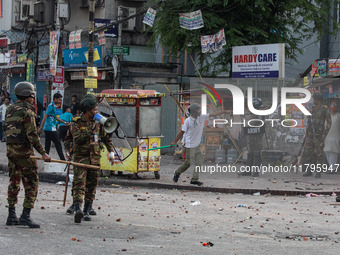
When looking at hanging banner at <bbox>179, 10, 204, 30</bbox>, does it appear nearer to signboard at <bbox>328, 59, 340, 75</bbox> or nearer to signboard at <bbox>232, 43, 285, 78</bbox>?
signboard at <bbox>232, 43, 285, 78</bbox>

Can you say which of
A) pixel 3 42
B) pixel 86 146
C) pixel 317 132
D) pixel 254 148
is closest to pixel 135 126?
pixel 254 148

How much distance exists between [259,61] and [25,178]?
1181 centimetres

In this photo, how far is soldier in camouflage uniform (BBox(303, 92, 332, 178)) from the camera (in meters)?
16.5

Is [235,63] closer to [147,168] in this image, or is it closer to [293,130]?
[293,130]

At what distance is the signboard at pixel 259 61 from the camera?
18.6m

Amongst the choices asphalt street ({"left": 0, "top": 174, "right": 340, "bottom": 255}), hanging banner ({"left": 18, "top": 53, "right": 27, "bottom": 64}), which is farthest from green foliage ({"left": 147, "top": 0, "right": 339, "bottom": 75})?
hanging banner ({"left": 18, "top": 53, "right": 27, "bottom": 64})

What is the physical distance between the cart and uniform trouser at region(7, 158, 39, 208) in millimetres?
6304

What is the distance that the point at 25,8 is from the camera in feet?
123

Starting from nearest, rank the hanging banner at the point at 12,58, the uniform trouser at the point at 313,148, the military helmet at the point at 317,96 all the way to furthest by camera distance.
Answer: the military helmet at the point at 317,96, the uniform trouser at the point at 313,148, the hanging banner at the point at 12,58

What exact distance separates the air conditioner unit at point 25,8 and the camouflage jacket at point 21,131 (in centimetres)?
2908

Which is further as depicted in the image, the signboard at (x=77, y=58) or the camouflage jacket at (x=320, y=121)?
the signboard at (x=77, y=58)

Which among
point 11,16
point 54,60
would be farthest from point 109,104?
point 11,16

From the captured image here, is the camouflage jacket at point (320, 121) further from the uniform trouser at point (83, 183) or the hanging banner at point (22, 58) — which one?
the hanging banner at point (22, 58)

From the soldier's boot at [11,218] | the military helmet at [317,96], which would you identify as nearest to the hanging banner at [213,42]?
the military helmet at [317,96]
